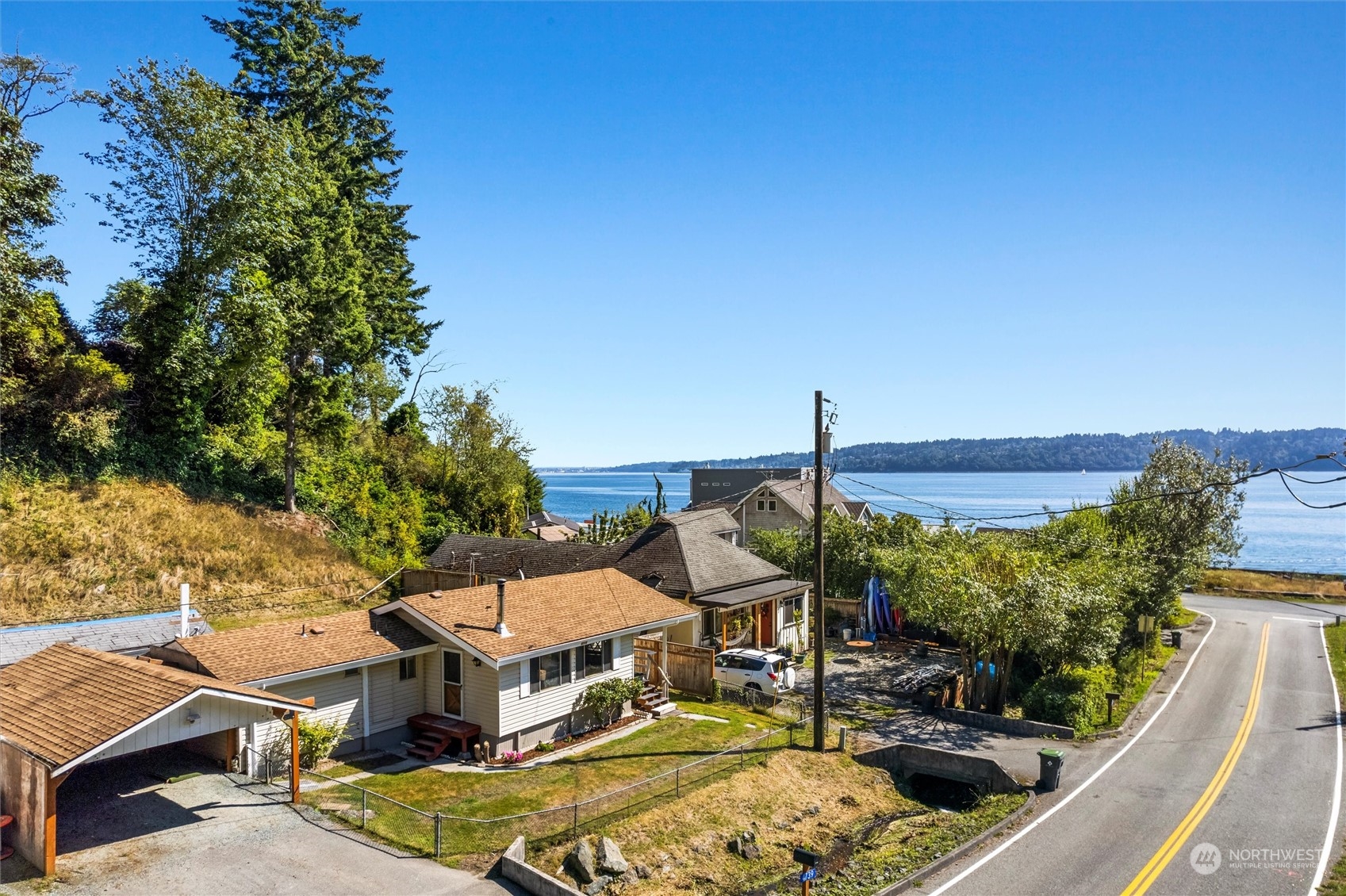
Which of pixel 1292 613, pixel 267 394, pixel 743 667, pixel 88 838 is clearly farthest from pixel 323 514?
pixel 1292 613

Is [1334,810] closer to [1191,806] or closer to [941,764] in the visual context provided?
[1191,806]

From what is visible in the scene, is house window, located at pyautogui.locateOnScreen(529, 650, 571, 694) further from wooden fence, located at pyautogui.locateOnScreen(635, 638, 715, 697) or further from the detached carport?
the detached carport

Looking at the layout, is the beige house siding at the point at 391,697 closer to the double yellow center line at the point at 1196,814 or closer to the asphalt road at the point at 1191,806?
the asphalt road at the point at 1191,806

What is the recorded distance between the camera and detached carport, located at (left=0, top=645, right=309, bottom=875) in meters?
13.0

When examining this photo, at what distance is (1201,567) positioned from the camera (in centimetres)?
3734

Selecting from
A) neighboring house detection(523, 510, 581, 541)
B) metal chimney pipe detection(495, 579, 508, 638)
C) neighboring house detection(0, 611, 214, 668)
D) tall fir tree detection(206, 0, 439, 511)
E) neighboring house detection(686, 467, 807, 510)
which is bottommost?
neighboring house detection(523, 510, 581, 541)

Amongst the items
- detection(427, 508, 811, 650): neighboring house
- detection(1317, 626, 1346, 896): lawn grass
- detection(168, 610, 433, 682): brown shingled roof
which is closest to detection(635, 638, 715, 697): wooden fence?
detection(427, 508, 811, 650): neighboring house

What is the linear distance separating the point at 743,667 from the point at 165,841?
60.0 feet

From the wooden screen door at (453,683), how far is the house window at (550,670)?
→ 2.04 meters

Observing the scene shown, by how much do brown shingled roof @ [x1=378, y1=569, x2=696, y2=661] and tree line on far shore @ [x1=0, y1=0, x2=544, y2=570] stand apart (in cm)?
1786

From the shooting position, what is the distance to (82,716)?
1427 cm

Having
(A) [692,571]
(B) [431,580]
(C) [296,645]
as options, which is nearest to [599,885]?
(C) [296,645]

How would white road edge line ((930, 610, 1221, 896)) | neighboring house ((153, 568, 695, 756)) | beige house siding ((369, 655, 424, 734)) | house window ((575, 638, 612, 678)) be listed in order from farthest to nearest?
house window ((575, 638, 612, 678))
beige house siding ((369, 655, 424, 734))
neighboring house ((153, 568, 695, 756))
white road edge line ((930, 610, 1221, 896))

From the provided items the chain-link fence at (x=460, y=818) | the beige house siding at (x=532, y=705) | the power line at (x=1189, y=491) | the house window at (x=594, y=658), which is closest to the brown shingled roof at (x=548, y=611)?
the house window at (x=594, y=658)
